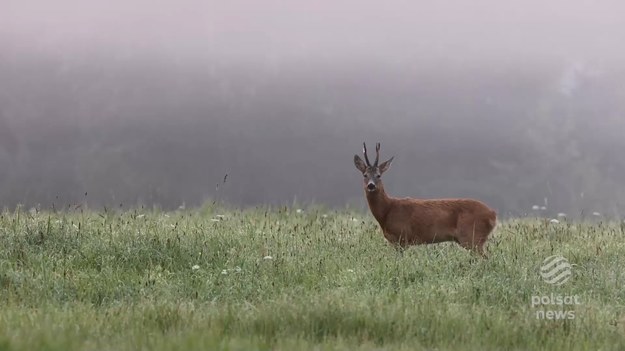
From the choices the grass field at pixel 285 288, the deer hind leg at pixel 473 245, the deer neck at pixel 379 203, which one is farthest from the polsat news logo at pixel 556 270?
the deer neck at pixel 379 203

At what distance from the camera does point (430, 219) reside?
14.7 meters

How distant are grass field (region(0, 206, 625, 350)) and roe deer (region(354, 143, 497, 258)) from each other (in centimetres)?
27

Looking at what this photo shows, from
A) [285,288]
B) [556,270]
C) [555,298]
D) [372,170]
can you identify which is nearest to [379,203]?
[372,170]

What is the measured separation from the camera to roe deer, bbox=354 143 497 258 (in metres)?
14.6

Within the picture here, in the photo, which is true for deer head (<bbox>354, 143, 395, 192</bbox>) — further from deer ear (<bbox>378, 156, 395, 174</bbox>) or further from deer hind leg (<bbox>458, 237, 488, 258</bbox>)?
deer hind leg (<bbox>458, 237, 488, 258</bbox>)

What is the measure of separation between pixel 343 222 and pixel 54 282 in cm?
723

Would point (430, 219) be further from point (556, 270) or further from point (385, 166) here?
point (556, 270)

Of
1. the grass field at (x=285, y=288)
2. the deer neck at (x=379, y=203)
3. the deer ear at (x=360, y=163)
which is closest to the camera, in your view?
the grass field at (x=285, y=288)

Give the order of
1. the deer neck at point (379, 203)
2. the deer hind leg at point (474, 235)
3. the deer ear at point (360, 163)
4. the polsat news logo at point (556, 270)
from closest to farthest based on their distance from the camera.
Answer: the polsat news logo at point (556, 270) → the deer hind leg at point (474, 235) → the deer ear at point (360, 163) → the deer neck at point (379, 203)

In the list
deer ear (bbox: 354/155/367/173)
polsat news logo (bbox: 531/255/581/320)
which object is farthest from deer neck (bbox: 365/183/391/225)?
polsat news logo (bbox: 531/255/581/320)

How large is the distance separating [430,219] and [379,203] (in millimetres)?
943

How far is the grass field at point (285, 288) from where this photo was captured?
941cm

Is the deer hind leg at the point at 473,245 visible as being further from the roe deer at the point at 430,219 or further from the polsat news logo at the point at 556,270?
the polsat news logo at the point at 556,270

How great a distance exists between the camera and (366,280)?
12.2 metres
